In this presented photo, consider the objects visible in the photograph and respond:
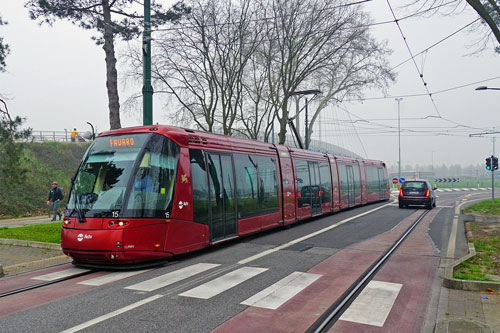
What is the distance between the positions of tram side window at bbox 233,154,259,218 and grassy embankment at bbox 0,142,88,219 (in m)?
12.7

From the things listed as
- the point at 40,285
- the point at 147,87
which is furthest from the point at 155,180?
the point at 147,87

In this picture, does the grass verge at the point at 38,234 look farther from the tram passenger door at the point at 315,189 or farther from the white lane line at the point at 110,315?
the tram passenger door at the point at 315,189

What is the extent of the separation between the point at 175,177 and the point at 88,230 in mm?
2042

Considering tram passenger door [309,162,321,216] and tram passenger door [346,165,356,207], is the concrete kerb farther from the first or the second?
tram passenger door [346,165,356,207]

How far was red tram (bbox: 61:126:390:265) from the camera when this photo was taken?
332 inches

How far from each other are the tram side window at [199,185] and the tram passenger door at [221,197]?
27 cm

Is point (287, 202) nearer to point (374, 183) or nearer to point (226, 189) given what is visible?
point (226, 189)

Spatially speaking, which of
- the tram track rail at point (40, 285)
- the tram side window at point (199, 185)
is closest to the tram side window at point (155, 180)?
the tram side window at point (199, 185)

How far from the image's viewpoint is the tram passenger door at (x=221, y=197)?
34.6ft

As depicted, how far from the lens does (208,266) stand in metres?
8.83

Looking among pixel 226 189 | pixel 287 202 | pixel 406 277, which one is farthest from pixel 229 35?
pixel 406 277

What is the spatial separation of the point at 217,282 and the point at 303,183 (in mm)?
9869

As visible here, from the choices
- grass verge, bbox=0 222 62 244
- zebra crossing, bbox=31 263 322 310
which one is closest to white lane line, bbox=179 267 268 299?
zebra crossing, bbox=31 263 322 310

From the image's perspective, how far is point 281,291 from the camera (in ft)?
22.8
